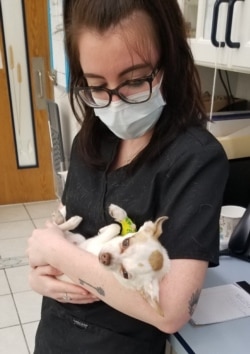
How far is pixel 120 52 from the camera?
67 cm

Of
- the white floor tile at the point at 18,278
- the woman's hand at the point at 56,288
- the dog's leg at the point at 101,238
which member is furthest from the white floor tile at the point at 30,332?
the dog's leg at the point at 101,238

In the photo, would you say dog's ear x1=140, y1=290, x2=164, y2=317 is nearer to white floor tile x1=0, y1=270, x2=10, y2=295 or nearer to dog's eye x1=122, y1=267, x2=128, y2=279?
dog's eye x1=122, y1=267, x2=128, y2=279

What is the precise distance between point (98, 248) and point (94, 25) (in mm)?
432

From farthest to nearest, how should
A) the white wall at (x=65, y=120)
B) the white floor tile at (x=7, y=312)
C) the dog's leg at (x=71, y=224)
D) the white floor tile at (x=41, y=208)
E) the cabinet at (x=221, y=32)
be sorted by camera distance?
the white floor tile at (x=41, y=208)
the white wall at (x=65, y=120)
the white floor tile at (x=7, y=312)
the cabinet at (x=221, y=32)
the dog's leg at (x=71, y=224)

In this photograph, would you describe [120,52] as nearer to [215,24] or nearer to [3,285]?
[215,24]

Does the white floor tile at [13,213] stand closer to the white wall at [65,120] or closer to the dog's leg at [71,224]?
the white wall at [65,120]

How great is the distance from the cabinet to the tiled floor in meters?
1.59

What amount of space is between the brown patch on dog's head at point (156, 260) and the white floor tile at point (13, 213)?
260cm

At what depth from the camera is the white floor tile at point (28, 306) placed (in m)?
2.05

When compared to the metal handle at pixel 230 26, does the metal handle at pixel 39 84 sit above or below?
below

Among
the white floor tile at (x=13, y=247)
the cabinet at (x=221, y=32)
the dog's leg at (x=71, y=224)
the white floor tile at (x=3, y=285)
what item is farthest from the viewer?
the white floor tile at (x=13, y=247)

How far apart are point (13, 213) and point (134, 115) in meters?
2.59

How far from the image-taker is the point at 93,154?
2.93 ft

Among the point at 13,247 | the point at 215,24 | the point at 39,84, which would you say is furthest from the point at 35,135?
the point at 215,24
